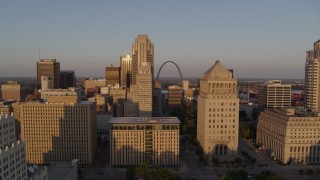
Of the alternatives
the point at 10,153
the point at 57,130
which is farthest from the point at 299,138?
the point at 10,153

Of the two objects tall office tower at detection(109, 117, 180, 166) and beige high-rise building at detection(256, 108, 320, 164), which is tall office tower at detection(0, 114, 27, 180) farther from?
beige high-rise building at detection(256, 108, 320, 164)

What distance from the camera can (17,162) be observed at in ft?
198

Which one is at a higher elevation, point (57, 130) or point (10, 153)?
point (10, 153)

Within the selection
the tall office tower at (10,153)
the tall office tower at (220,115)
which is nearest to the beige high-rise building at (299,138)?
the tall office tower at (220,115)

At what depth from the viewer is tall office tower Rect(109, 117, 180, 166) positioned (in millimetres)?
129250

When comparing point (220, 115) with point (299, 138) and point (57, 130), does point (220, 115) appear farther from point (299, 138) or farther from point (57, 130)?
point (57, 130)

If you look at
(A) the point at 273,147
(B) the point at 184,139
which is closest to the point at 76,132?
(B) the point at 184,139

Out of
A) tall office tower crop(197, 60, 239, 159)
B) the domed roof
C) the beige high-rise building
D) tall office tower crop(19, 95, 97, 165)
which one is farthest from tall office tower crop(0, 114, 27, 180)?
the beige high-rise building

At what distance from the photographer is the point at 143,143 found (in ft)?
426

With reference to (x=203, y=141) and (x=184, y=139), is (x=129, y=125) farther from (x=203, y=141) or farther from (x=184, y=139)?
(x=184, y=139)

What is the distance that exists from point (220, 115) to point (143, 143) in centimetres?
3732

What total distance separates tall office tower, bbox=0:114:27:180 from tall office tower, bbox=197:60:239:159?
92.5m

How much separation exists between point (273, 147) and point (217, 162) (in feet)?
98.9

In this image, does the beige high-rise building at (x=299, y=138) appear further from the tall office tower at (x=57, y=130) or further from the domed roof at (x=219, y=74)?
the tall office tower at (x=57, y=130)
